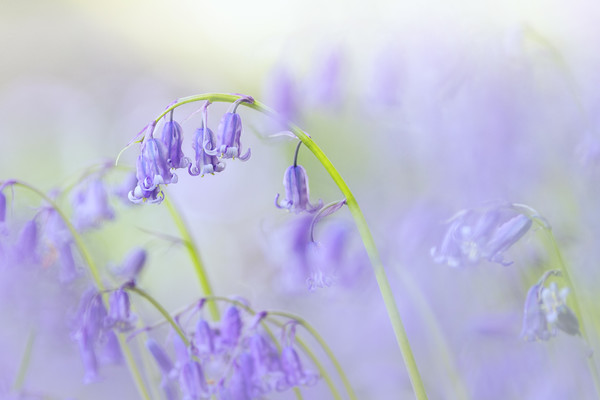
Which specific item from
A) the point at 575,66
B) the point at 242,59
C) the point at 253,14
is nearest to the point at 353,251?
the point at 575,66

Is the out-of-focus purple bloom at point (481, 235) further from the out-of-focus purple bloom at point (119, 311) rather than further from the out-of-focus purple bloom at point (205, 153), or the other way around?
the out-of-focus purple bloom at point (119, 311)

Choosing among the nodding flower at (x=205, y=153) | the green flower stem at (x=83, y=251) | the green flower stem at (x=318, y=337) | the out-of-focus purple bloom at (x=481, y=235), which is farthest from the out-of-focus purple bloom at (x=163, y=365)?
the out-of-focus purple bloom at (x=481, y=235)

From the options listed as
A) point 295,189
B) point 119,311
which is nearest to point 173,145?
point 295,189

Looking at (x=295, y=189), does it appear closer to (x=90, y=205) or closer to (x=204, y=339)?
(x=204, y=339)

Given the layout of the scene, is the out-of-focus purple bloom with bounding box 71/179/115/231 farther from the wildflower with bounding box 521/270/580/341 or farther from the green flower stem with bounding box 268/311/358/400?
the wildflower with bounding box 521/270/580/341

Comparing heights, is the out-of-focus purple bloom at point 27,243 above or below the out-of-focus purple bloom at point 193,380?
above

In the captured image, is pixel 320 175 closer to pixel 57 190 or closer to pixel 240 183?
pixel 240 183

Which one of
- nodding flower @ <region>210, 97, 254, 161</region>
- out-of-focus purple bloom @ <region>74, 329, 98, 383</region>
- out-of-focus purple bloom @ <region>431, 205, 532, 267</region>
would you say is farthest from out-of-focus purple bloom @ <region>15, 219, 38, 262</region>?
out-of-focus purple bloom @ <region>431, 205, 532, 267</region>
